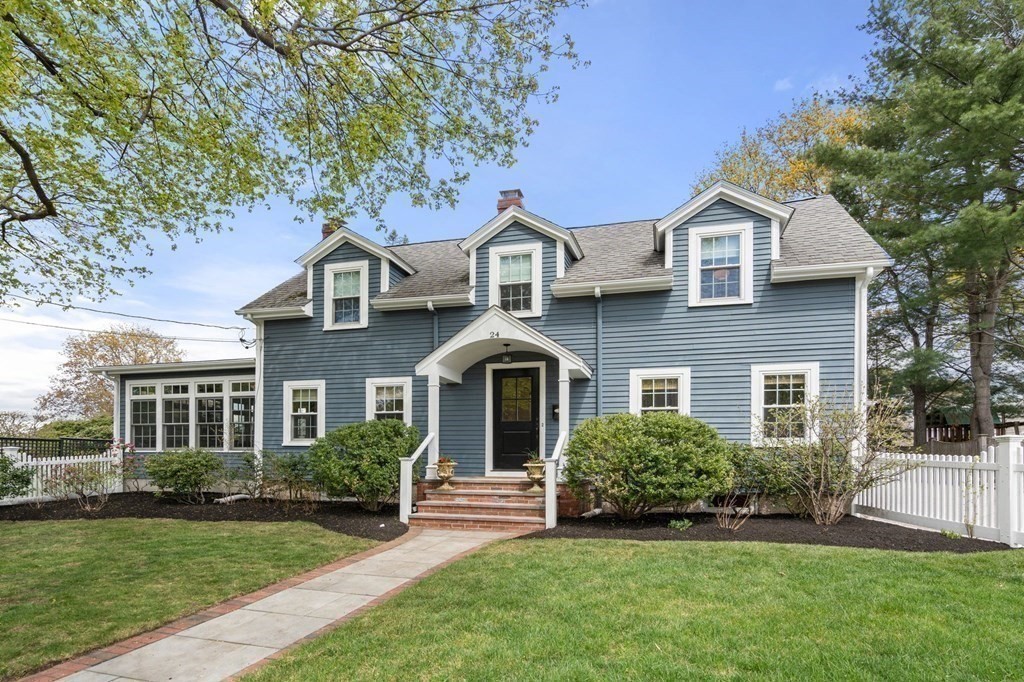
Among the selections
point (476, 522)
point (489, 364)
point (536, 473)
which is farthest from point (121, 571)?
point (489, 364)

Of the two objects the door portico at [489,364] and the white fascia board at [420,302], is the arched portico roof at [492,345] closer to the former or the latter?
the door portico at [489,364]

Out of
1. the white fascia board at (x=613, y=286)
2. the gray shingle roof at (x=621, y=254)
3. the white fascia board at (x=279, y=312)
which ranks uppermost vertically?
the gray shingle roof at (x=621, y=254)

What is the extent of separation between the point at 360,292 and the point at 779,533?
30.9ft

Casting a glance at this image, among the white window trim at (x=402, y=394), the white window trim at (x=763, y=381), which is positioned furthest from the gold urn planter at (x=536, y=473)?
the white window trim at (x=763, y=381)

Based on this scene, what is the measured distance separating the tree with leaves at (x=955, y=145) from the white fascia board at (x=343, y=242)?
41.6 ft

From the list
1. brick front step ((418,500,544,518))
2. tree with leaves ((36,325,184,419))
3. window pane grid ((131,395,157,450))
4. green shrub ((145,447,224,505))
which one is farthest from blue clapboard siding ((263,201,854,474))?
tree with leaves ((36,325,184,419))

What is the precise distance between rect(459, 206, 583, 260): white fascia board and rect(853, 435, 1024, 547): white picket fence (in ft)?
21.5

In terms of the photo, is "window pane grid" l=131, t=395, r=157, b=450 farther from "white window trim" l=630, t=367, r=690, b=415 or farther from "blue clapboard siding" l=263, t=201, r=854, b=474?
"white window trim" l=630, t=367, r=690, b=415

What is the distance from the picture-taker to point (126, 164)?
9859 millimetres

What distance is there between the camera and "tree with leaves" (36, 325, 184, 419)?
30.9m

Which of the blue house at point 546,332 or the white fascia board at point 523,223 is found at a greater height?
the white fascia board at point 523,223

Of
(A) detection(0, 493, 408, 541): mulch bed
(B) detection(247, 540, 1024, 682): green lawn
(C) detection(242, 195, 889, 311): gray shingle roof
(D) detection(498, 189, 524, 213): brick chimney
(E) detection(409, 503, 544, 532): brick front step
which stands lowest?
(A) detection(0, 493, 408, 541): mulch bed

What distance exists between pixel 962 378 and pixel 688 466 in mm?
16679

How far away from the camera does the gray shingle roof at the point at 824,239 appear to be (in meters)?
9.95
